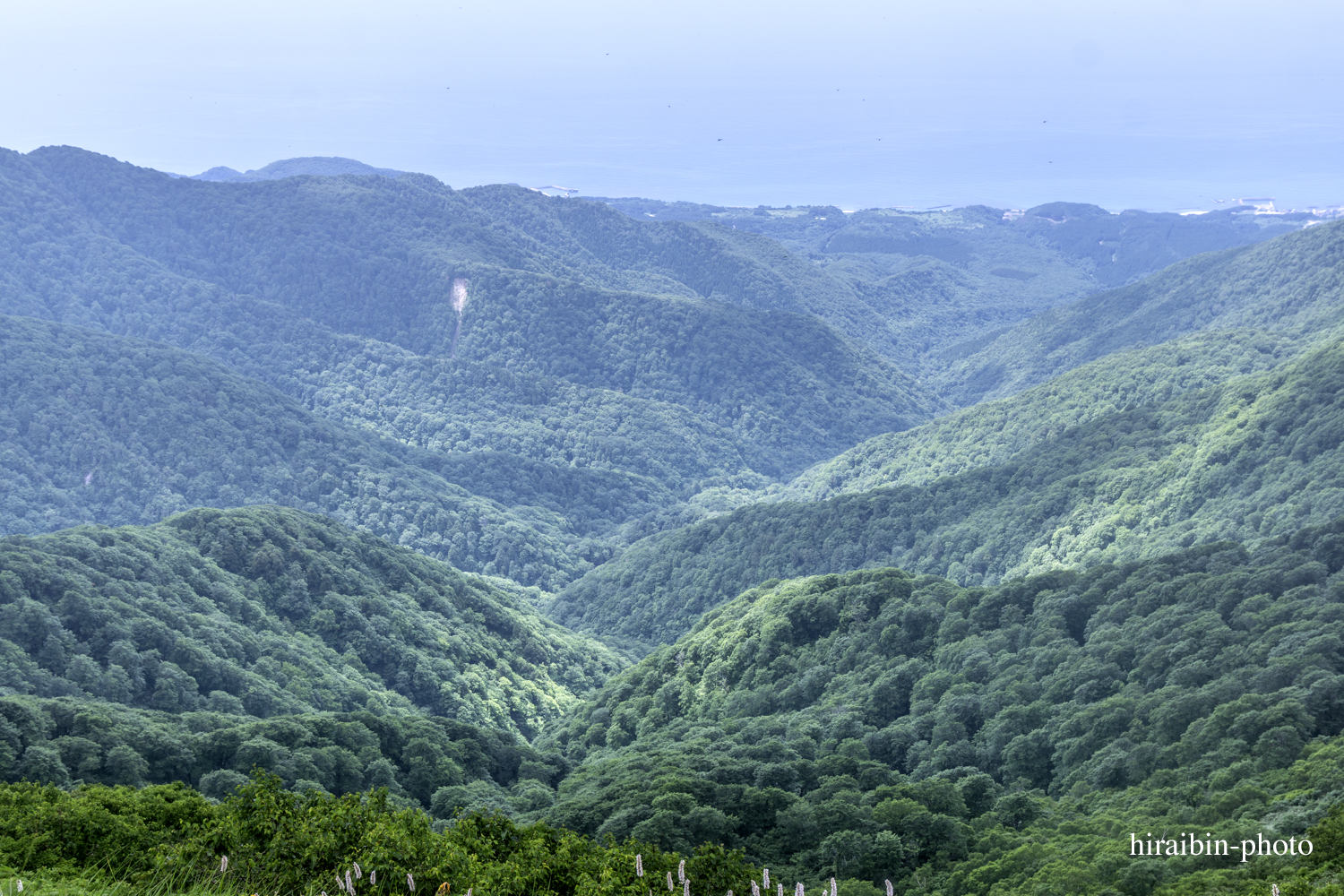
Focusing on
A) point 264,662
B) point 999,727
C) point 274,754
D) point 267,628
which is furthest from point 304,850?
point 267,628

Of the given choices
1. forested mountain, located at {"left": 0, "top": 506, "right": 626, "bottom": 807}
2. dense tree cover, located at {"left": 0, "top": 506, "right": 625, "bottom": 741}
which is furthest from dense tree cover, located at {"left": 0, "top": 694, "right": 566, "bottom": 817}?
dense tree cover, located at {"left": 0, "top": 506, "right": 625, "bottom": 741}

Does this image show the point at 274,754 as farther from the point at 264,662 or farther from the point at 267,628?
the point at 267,628

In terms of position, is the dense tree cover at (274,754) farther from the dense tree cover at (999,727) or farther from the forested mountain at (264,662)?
the dense tree cover at (999,727)

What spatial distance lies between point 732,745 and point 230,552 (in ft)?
305

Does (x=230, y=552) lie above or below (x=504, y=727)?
above

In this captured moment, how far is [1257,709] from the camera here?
240 ft

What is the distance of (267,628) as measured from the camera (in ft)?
475

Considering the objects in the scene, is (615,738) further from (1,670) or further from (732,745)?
(1,670)

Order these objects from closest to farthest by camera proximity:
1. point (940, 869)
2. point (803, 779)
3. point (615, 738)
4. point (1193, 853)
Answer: point (1193, 853) → point (940, 869) → point (803, 779) → point (615, 738)

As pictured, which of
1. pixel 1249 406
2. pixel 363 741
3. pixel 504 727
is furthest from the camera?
pixel 1249 406

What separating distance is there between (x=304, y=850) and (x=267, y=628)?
110 m

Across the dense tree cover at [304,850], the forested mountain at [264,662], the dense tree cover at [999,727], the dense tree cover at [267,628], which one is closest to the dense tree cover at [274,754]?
the forested mountain at [264,662]

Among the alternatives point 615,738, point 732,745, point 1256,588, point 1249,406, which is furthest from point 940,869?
point 1249,406

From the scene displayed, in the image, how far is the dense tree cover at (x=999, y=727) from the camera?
2518 inches
